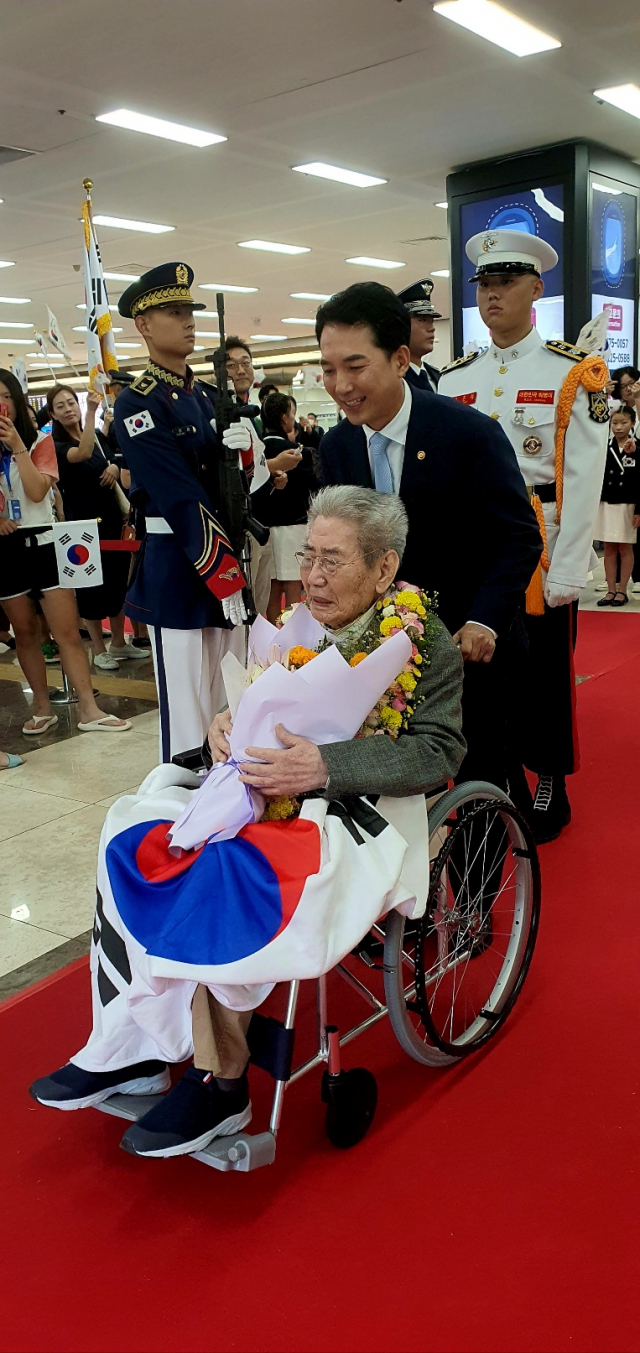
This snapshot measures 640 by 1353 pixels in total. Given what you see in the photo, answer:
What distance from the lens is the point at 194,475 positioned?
286 cm

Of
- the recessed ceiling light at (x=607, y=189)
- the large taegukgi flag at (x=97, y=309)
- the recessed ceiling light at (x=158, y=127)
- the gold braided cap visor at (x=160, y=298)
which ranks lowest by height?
the gold braided cap visor at (x=160, y=298)

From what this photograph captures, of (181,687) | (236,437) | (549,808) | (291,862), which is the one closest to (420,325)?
(236,437)

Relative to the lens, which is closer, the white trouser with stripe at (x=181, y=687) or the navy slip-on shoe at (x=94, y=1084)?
the navy slip-on shoe at (x=94, y=1084)

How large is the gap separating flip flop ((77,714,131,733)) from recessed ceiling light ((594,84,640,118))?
456 cm

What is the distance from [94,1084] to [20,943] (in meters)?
0.89

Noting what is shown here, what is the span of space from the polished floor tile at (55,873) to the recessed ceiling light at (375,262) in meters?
9.40

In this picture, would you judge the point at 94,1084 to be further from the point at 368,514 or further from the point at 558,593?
the point at 558,593

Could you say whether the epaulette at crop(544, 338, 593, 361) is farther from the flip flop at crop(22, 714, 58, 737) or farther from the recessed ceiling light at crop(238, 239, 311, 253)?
the recessed ceiling light at crop(238, 239, 311, 253)

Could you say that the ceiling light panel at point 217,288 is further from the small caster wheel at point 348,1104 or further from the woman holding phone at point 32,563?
the small caster wheel at point 348,1104

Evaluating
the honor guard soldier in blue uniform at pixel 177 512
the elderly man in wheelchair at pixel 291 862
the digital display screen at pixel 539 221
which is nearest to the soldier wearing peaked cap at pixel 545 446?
the honor guard soldier in blue uniform at pixel 177 512

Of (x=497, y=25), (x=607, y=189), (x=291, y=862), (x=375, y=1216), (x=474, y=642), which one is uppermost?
(x=497, y=25)

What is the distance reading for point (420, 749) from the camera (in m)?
1.65

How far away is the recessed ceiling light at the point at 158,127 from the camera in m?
5.78

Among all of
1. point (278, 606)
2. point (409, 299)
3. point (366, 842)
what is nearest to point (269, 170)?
point (278, 606)
